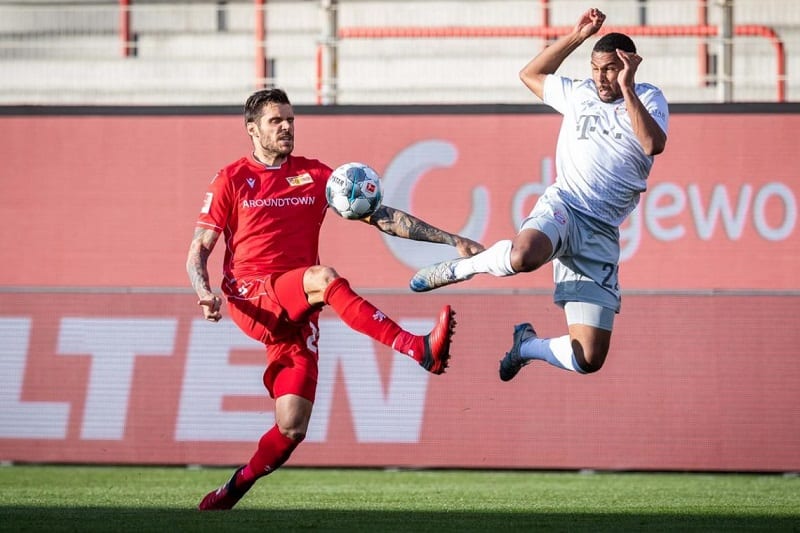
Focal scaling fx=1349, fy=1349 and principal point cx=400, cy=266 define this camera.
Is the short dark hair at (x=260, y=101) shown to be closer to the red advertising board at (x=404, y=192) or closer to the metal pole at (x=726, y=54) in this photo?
the red advertising board at (x=404, y=192)

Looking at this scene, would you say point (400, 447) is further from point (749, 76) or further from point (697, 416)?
point (749, 76)

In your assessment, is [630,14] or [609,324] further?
[630,14]

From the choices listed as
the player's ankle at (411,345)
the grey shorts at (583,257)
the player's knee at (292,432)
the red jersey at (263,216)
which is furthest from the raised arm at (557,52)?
the player's knee at (292,432)

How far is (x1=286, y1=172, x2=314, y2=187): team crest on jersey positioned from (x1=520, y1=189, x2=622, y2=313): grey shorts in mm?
1326

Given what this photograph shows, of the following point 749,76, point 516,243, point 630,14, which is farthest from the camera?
point 630,14

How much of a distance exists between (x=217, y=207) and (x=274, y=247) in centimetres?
40

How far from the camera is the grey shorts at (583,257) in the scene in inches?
313

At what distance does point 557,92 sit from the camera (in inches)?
327

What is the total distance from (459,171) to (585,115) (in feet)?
13.3

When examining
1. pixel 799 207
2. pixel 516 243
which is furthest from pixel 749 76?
pixel 516 243

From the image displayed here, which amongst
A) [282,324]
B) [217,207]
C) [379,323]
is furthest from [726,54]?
[379,323]

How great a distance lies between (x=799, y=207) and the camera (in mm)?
11828

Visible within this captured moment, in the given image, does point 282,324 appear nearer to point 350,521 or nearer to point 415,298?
point 350,521

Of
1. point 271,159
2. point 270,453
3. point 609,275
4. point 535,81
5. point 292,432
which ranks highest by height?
point 535,81
